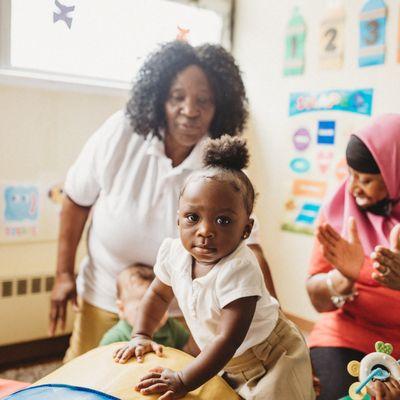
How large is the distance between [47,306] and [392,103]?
1670 mm

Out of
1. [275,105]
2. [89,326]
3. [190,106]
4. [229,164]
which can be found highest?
[275,105]

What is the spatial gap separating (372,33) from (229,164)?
4.90 ft

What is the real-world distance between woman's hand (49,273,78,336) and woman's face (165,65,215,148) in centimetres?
53

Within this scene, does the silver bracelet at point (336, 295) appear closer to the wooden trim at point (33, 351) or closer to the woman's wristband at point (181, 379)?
the woman's wristband at point (181, 379)

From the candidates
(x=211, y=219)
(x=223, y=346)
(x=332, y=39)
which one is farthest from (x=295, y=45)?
(x=223, y=346)

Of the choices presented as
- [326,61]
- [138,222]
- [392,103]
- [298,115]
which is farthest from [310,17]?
[138,222]

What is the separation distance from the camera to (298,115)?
96.3 inches

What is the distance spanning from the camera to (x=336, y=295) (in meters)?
1.34

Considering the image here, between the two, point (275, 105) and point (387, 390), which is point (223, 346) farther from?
point (275, 105)

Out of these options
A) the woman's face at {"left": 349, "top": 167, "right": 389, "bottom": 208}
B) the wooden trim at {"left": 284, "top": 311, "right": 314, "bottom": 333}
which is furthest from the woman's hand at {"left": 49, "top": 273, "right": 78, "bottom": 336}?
the wooden trim at {"left": 284, "top": 311, "right": 314, "bottom": 333}

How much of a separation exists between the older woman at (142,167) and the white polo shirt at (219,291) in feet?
1.37

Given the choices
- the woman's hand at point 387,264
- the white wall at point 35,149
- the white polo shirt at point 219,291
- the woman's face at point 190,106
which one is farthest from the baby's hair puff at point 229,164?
the white wall at point 35,149

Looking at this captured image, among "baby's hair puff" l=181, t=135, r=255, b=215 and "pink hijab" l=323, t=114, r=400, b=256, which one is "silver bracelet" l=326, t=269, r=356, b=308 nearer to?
"pink hijab" l=323, t=114, r=400, b=256

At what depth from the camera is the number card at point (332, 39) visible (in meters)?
2.23
